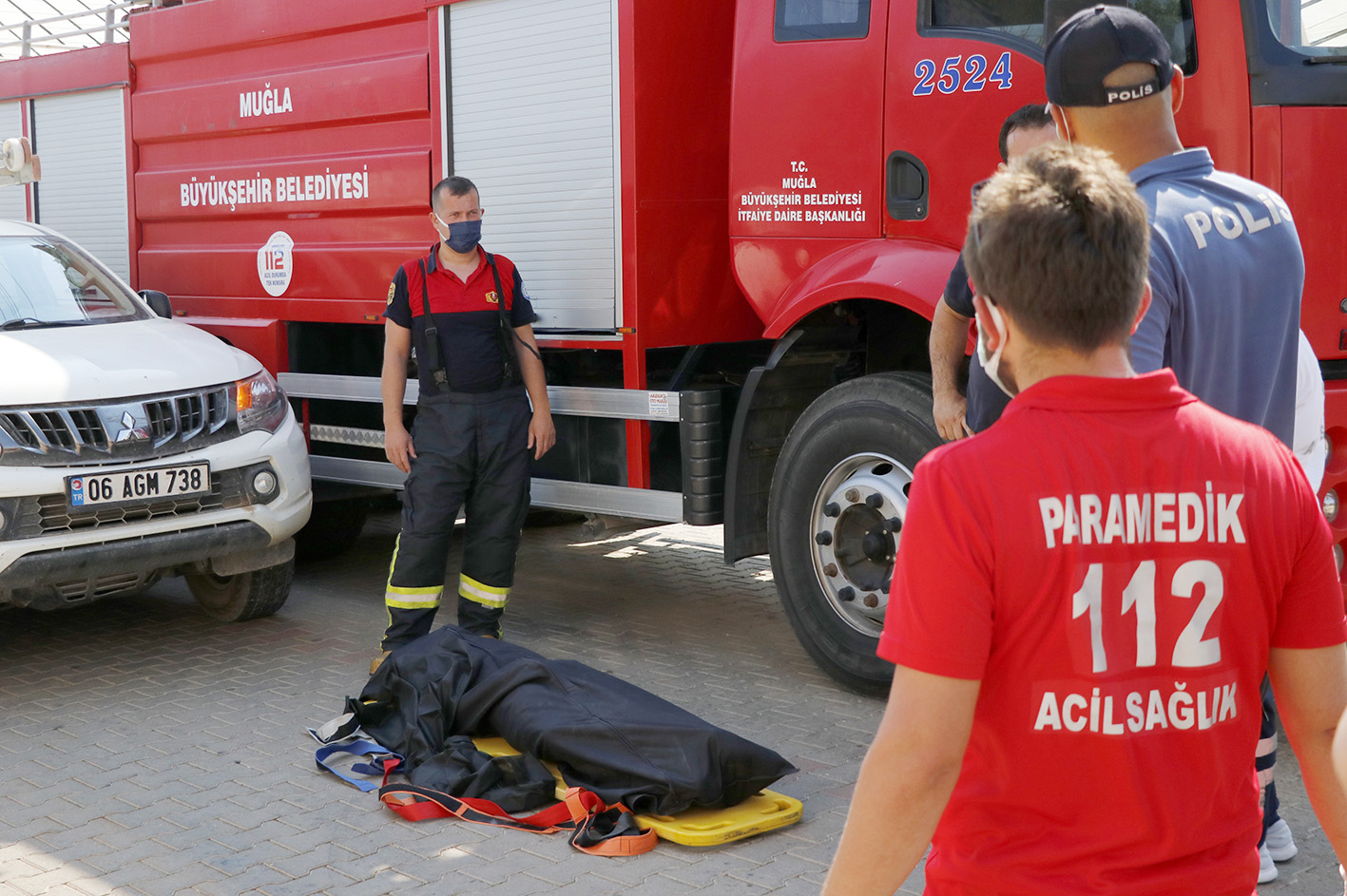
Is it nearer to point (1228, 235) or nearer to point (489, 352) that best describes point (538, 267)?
point (489, 352)

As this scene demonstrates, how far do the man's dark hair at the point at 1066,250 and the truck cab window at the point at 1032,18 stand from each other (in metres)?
2.81

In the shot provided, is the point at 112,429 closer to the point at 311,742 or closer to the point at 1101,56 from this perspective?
the point at 311,742

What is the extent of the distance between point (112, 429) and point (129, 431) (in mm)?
63

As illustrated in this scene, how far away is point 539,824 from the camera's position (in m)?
3.92

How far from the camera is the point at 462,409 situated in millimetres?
5648

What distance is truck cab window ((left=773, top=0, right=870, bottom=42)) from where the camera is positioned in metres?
4.90

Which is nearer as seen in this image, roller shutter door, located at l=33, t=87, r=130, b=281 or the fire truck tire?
the fire truck tire

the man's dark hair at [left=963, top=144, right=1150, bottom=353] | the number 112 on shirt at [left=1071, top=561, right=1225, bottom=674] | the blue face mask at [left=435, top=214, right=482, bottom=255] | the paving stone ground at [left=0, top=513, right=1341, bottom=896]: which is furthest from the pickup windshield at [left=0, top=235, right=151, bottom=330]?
the number 112 on shirt at [left=1071, top=561, right=1225, bottom=674]

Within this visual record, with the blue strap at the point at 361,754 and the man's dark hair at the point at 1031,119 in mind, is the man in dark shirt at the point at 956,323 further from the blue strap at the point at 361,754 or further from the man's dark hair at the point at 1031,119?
the blue strap at the point at 361,754

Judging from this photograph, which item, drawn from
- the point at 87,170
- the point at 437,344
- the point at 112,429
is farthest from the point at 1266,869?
the point at 87,170

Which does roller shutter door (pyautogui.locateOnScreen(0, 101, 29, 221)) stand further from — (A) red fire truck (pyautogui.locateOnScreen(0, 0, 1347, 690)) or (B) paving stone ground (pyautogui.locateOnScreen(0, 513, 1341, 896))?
(B) paving stone ground (pyautogui.locateOnScreen(0, 513, 1341, 896))

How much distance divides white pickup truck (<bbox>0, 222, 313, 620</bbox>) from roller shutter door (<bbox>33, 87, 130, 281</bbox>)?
158cm

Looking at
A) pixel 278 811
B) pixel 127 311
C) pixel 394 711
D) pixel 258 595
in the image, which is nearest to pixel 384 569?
pixel 258 595

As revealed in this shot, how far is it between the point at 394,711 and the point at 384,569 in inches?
120
